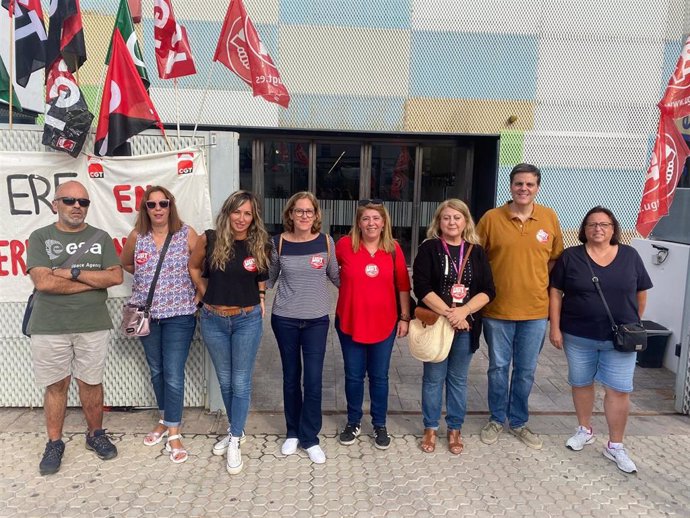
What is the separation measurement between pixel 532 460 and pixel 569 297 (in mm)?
1176

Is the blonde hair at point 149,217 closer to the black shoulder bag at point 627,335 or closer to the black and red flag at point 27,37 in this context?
the black and red flag at point 27,37

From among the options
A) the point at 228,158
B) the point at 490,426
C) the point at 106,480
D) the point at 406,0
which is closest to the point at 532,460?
the point at 490,426

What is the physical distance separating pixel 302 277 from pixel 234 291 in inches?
17.8

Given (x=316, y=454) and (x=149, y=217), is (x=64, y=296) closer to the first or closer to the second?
(x=149, y=217)

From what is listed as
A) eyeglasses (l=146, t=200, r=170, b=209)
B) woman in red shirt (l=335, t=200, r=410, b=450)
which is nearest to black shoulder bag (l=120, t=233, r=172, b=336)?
eyeglasses (l=146, t=200, r=170, b=209)

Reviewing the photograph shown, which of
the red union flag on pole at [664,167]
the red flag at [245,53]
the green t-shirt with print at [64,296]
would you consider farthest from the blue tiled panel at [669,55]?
the green t-shirt with print at [64,296]

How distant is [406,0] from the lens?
8773mm

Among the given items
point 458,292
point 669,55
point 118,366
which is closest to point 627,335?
point 458,292

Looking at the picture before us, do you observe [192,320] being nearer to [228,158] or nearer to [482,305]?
[228,158]

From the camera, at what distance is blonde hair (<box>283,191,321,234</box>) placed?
3340mm

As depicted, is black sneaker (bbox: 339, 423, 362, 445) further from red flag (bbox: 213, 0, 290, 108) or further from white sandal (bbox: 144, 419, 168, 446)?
red flag (bbox: 213, 0, 290, 108)

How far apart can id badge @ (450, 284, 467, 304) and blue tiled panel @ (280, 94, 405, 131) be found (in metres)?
6.19

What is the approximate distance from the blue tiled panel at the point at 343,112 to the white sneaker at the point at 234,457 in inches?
258

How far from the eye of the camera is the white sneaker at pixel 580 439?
3.69 metres
